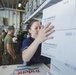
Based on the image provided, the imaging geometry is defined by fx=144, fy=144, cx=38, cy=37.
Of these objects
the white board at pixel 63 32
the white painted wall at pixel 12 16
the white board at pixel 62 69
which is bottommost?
the white board at pixel 62 69

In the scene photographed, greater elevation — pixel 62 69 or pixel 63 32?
pixel 63 32

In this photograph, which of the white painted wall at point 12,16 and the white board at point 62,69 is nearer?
the white board at point 62,69

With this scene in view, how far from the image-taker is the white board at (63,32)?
19.6 inches

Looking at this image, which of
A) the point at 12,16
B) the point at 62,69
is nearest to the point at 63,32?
the point at 62,69

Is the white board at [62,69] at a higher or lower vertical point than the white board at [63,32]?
lower

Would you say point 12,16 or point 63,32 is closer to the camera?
point 63,32

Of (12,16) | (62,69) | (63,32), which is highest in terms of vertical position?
(12,16)

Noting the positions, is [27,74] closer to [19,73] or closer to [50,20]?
[19,73]

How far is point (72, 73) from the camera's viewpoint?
0.56m

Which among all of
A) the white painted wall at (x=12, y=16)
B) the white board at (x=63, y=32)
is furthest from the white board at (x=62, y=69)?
the white painted wall at (x=12, y=16)

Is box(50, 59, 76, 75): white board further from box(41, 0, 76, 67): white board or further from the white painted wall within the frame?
the white painted wall

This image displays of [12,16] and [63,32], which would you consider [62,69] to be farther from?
[12,16]

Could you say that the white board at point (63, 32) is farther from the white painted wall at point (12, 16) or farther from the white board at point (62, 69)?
the white painted wall at point (12, 16)

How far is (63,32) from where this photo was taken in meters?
0.54
